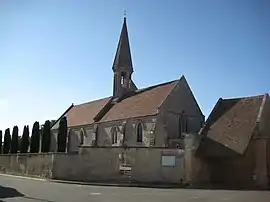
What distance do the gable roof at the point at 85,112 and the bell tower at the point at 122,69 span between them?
2.59m

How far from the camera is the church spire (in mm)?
56312

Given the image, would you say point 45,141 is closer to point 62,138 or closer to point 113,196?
point 62,138

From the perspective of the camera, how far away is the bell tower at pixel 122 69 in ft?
185

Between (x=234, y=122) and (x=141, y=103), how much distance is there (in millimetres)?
14999

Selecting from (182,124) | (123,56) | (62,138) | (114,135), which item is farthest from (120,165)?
(123,56)

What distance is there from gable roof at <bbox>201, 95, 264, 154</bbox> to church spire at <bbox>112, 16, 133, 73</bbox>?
19903 mm

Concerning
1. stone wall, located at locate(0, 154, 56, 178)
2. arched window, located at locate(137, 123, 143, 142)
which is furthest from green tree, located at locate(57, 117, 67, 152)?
arched window, located at locate(137, 123, 143, 142)

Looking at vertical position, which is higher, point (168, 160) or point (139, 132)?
point (139, 132)

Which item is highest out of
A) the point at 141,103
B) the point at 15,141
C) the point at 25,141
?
the point at 141,103

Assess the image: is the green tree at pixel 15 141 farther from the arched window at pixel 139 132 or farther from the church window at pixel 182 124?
the church window at pixel 182 124

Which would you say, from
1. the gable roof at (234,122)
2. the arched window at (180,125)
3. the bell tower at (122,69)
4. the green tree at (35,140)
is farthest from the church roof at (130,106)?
the gable roof at (234,122)

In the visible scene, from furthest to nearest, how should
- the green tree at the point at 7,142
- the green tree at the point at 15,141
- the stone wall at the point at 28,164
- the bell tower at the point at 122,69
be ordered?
the green tree at the point at 7,142, the bell tower at the point at 122,69, the green tree at the point at 15,141, the stone wall at the point at 28,164

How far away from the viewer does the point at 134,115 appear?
46.2m

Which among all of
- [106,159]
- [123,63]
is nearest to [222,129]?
[106,159]
